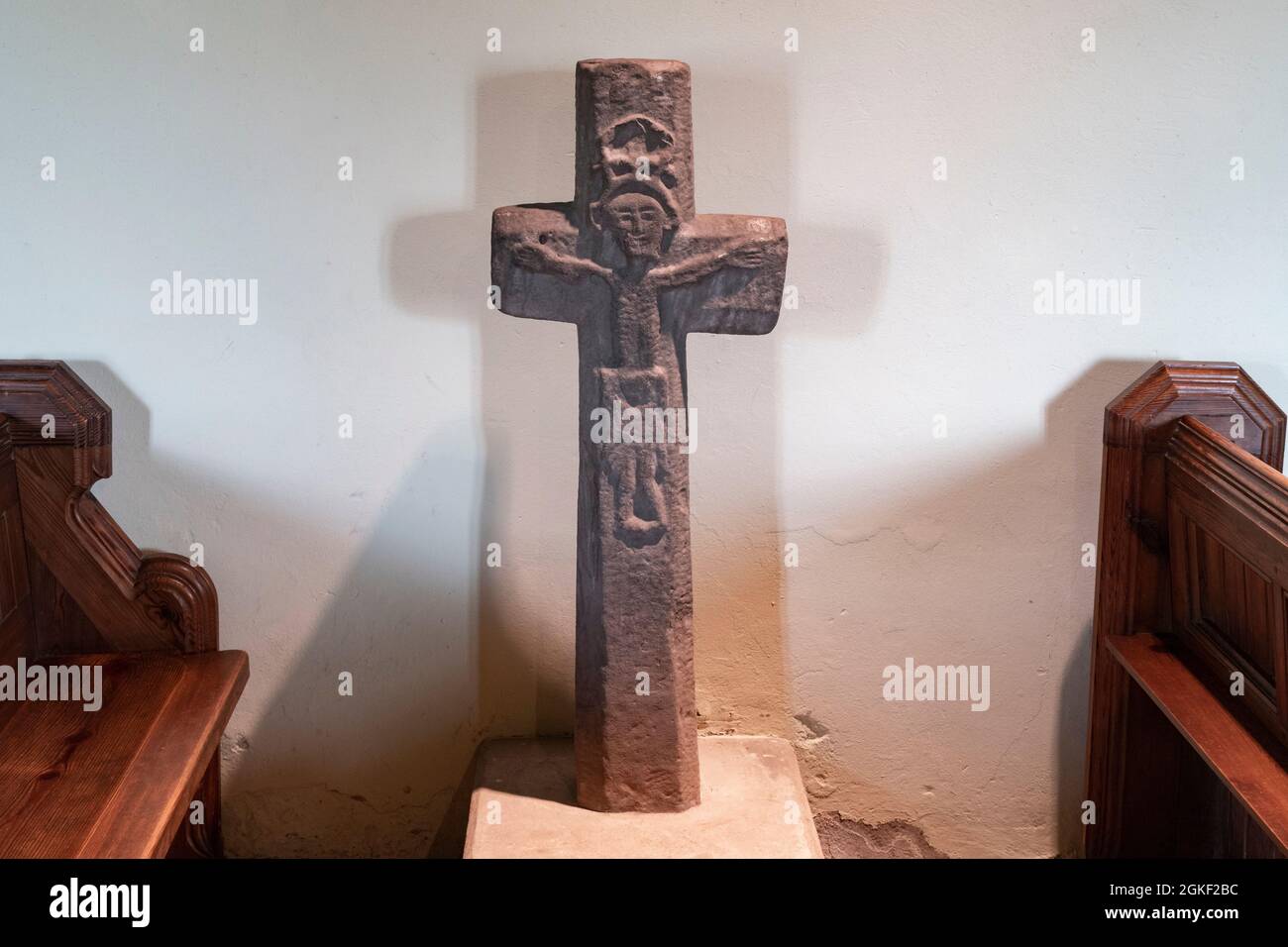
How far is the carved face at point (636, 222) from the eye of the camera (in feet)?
→ 7.97

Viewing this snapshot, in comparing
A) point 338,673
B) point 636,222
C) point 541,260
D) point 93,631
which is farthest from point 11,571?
point 636,222

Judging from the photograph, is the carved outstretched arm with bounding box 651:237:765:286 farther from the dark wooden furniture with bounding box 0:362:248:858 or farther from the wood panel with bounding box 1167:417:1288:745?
the dark wooden furniture with bounding box 0:362:248:858

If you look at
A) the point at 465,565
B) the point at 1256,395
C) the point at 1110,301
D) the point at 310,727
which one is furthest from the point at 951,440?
the point at 310,727

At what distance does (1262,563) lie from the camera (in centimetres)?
253

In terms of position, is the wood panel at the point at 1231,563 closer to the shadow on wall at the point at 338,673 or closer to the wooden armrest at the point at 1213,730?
the wooden armrest at the point at 1213,730

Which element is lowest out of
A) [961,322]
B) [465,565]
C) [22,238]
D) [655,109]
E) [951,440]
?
[465,565]

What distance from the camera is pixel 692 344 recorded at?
2.95 m

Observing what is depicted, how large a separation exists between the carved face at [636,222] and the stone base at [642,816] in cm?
117

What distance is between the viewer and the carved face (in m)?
2.43

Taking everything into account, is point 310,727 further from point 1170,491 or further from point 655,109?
point 1170,491

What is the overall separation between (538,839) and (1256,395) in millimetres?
1927

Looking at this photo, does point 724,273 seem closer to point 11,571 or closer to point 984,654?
point 984,654

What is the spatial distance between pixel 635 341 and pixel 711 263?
8.4 inches

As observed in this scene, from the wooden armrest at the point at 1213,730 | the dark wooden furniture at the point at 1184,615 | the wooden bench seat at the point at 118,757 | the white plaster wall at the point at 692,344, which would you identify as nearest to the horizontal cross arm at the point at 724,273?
the white plaster wall at the point at 692,344
